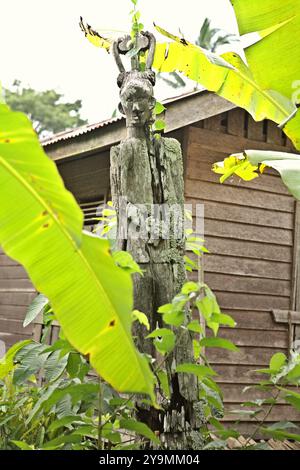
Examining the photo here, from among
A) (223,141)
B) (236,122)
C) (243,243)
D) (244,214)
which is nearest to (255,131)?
(236,122)

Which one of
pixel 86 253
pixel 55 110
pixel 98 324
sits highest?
pixel 55 110

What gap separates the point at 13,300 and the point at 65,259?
7.54 m

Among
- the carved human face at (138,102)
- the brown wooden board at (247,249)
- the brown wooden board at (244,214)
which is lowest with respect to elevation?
the brown wooden board at (247,249)

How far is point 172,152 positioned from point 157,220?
0.40 meters

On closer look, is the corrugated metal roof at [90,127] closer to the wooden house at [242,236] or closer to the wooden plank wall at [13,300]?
the wooden house at [242,236]

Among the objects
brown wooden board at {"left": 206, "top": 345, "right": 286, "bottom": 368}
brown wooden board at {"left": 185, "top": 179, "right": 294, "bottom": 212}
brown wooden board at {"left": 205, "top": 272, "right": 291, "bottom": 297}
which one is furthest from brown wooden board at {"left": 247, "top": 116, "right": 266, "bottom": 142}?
brown wooden board at {"left": 206, "top": 345, "right": 286, "bottom": 368}

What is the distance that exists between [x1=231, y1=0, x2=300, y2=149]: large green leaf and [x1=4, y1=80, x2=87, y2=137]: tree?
103 ft

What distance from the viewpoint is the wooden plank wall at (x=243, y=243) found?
21.5 ft

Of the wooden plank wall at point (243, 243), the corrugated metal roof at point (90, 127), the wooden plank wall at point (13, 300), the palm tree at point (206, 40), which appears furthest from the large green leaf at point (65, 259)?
the palm tree at point (206, 40)

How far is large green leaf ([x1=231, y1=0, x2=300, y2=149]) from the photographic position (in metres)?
3.46

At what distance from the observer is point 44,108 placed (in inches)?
1357

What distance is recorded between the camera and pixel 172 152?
3199 millimetres
